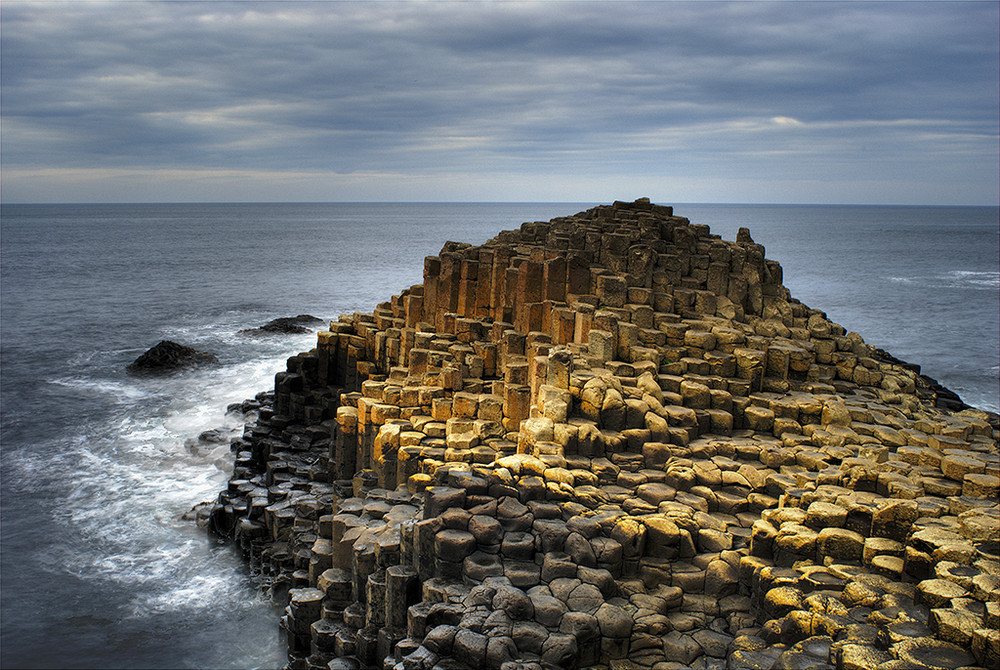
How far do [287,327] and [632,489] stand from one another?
4423 centimetres

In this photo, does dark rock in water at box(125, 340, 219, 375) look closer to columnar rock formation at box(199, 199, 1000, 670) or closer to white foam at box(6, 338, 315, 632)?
white foam at box(6, 338, 315, 632)

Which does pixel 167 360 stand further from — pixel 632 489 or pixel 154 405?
pixel 632 489

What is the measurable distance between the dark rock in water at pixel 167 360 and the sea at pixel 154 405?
1.03 metres

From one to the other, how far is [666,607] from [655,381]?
6.07 meters

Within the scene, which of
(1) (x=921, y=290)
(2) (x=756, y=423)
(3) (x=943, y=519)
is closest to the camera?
(3) (x=943, y=519)

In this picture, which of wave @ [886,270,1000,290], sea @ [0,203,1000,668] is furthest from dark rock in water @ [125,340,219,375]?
wave @ [886,270,1000,290]

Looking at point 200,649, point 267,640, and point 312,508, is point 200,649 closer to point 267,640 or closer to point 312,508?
point 267,640

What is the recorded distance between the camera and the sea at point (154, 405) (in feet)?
61.8

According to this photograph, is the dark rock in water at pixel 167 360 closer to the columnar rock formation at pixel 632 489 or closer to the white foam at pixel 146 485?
the white foam at pixel 146 485

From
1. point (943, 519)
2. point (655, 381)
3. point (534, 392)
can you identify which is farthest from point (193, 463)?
point (943, 519)

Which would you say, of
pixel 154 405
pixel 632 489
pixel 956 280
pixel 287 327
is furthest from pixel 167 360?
pixel 956 280

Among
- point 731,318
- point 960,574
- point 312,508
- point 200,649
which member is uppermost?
point 731,318

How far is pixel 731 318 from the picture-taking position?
66.8ft

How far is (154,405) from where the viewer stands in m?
36.6
